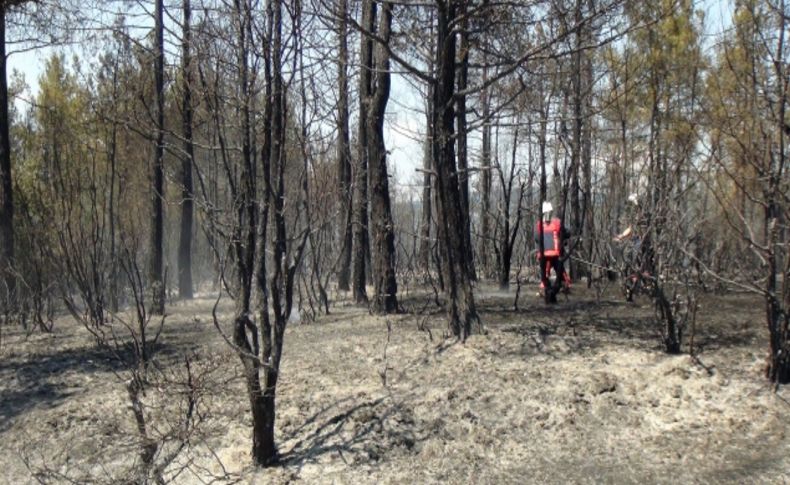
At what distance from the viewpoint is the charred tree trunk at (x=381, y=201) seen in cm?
866

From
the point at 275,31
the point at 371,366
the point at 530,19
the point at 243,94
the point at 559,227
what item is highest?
the point at 530,19

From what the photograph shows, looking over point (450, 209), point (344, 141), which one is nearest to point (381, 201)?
point (450, 209)

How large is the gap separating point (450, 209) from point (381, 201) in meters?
A: 2.00

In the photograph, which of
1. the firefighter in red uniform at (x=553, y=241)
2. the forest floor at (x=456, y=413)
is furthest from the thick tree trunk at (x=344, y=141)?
the firefighter in red uniform at (x=553, y=241)

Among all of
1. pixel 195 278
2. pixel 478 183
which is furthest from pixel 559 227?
pixel 195 278

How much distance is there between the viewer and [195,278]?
77.6ft

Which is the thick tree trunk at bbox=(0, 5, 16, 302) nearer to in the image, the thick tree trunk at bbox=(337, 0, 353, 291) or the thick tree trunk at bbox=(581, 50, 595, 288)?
the thick tree trunk at bbox=(337, 0, 353, 291)

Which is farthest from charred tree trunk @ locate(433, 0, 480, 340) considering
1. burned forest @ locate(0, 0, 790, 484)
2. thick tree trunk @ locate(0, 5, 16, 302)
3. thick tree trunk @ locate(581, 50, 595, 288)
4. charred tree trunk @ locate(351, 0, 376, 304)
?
thick tree trunk @ locate(0, 5, 16, 302)

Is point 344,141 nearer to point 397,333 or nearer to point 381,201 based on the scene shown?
point 381,201

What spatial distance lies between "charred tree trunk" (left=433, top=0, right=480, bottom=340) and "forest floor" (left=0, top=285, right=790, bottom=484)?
268 millimetres

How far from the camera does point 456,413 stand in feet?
17.8

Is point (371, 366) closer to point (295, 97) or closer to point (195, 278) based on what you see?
point (295, 97)

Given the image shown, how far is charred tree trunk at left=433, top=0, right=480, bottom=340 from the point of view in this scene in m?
6.79

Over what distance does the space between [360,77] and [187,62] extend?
175 inches
